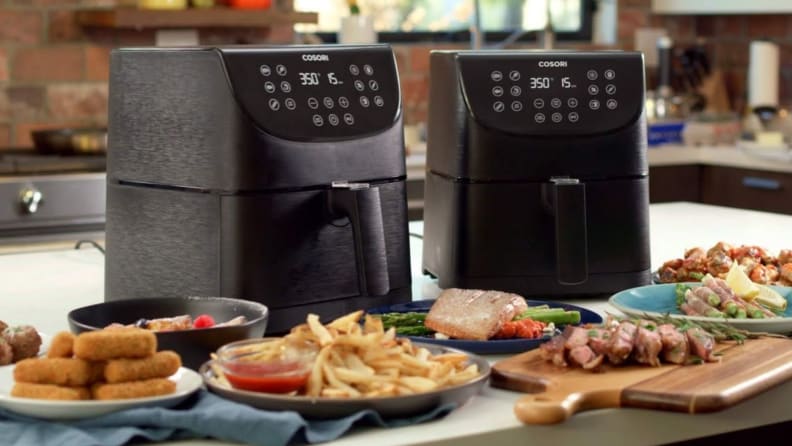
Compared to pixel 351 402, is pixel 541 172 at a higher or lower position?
higher

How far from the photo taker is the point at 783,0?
14.9 ft

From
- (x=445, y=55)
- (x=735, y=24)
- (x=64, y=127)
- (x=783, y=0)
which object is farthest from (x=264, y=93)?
(x=735, y=24)

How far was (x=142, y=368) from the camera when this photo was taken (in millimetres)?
1139

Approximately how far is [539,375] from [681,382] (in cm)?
12

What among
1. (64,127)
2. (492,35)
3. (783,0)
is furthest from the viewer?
(492,35)

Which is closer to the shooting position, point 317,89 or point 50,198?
point 317,89

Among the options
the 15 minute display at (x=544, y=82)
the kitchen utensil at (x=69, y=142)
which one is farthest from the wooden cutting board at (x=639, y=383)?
the kitchen utensil at (x=69, y=142)

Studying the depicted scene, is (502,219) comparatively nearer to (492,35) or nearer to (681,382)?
(681,382)

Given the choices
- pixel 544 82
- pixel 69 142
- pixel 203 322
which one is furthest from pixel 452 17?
pixel 203 322

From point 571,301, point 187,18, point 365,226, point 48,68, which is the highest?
point 187,18

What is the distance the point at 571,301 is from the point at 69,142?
2.18 m

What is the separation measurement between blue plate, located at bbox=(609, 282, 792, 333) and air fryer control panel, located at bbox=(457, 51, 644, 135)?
0.71 feet

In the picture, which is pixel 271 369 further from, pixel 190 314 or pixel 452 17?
pixel 452 17

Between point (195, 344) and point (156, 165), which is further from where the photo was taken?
point (156, 165)
